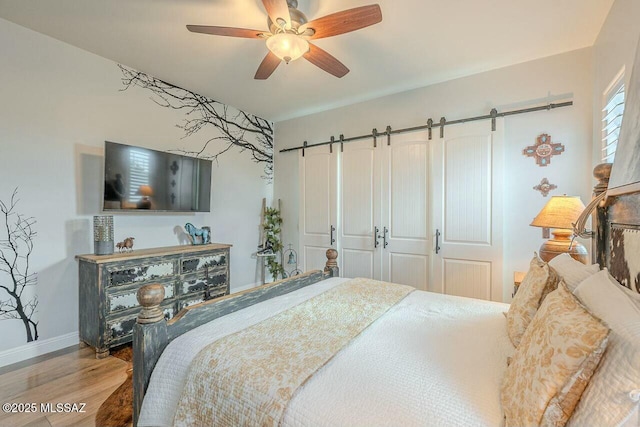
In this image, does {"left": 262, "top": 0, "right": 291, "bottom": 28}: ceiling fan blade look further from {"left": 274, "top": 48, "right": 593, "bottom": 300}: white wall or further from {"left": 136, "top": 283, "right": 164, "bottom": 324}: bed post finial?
{"left": 274, "top": 48, "right": 593, "bottom": 300}: white wall

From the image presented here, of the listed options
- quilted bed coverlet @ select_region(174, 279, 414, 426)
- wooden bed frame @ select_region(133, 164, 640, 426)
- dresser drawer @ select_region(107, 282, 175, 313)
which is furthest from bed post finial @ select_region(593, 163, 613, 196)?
dresser drawer @ select_region(107, 282, 175, 313)

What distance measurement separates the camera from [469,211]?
2.97 metres

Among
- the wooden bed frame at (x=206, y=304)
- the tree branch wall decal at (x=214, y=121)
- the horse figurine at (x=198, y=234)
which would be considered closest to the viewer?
the wooden bed frame at (x=206, y=304)

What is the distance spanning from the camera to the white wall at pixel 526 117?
101 inches

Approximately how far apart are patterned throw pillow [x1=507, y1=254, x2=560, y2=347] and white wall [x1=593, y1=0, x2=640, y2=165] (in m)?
1.30

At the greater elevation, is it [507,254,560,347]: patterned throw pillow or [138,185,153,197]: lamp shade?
[138,185,153,197]: lamp shade

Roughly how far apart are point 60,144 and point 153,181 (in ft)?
2.54

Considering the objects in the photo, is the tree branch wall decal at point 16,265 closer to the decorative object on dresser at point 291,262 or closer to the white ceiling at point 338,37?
the white ceiling at point 338,37

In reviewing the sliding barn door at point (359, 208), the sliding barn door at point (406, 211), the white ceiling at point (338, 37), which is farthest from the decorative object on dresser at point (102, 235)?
the sliding barn door at point (406, 211)

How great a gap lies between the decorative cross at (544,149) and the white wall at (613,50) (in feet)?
0.83

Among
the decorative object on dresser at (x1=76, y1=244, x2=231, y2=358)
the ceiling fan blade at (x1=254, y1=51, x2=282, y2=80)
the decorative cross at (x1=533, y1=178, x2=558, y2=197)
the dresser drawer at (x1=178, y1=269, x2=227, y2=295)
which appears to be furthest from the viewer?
the dresser drawer at (x1=178, y1=269, x2=227, y2=295)

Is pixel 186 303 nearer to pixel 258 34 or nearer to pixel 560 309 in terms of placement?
pixel 258 34

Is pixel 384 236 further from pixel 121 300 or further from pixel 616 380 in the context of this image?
pixel 616 380

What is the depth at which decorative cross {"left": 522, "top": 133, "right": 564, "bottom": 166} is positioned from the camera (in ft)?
8.66
